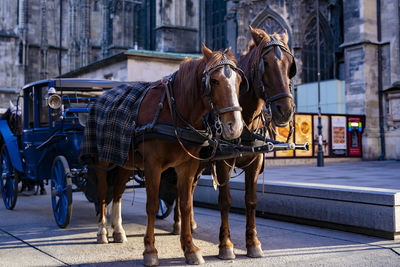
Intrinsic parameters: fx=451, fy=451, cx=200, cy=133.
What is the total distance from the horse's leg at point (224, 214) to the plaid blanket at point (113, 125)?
1082 millimetres

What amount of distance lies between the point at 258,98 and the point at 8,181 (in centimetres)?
602

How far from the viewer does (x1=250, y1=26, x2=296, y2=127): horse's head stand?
4.34m

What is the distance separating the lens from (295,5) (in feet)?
94.6

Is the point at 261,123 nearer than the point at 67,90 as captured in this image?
Yes

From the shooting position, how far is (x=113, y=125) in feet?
17.8

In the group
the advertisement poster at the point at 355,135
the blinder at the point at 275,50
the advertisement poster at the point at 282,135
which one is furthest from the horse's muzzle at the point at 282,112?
the advertisement poster at the point at 355,135

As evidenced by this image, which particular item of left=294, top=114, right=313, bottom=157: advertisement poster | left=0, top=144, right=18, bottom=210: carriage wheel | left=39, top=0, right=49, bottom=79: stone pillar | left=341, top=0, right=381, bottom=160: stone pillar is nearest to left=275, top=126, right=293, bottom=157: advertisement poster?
left=294, top=114, right=313, bottom=157: advertisement poster

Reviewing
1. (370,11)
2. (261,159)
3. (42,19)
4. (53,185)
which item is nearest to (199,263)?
(261,159)

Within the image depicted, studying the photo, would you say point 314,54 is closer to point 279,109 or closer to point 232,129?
point 279,109

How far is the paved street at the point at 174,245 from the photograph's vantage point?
4.71m

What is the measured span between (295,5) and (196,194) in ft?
75.0

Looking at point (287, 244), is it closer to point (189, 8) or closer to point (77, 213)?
point (77, 213)

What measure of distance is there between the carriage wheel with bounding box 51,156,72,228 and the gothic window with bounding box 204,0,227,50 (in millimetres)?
29831

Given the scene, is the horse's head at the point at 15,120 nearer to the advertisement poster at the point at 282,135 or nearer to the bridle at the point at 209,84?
the bridle at the point at 209,84
